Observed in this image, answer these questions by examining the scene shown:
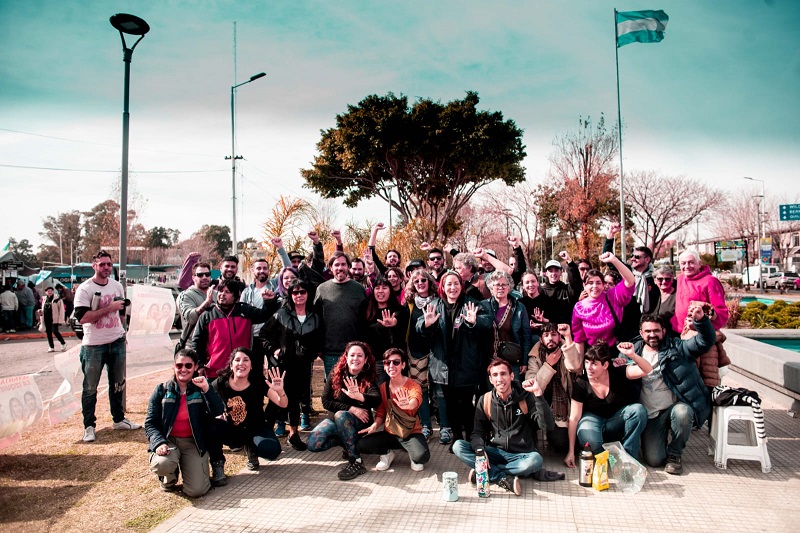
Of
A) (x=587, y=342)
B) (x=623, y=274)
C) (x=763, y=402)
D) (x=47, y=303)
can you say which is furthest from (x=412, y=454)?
(x=47, y=303)

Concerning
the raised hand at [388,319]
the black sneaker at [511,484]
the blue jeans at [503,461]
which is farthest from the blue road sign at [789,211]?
the black sneaker at [511,484]

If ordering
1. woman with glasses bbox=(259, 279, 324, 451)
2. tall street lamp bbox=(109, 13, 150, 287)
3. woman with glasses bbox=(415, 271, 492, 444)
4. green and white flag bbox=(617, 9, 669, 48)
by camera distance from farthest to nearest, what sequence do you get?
green and white flag bbox=(617, 9, 669, 48), tall street lamp bbox=(109, 13, 150, 287), woman with glasses bbox=(259, 279, 324, 451), woman with glasses bbox=(415, 271, 492, 444)

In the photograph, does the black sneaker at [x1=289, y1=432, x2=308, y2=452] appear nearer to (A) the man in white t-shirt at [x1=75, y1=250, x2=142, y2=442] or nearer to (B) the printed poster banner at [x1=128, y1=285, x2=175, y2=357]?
(A) the man in white t-shirt at [x1=75, y1=250, x2=142, y2=442]

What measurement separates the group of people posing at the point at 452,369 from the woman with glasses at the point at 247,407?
0.04 ft

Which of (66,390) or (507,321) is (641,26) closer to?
(507,321)

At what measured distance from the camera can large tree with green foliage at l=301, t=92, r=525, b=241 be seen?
21484 millimetres

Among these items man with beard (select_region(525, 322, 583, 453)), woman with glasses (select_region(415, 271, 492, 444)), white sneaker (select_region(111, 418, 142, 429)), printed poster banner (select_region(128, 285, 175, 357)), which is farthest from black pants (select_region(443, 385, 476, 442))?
printed poster banner (select_region(128, 285, 175, 357))

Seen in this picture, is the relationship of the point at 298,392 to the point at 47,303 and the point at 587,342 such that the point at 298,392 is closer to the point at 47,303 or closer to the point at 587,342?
the point at 587,342

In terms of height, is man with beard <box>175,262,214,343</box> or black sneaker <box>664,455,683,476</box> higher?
man with beard <box>175,262,214,343</box>

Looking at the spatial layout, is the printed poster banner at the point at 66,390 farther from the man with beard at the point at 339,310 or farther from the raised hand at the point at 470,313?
the raised hand at the point at 470,313

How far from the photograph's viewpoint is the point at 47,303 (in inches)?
504

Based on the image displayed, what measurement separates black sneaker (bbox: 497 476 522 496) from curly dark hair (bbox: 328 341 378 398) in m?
1.47

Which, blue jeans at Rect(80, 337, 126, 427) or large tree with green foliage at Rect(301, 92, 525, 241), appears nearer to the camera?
blue jeans at Rect(80, 337, 126, 427)

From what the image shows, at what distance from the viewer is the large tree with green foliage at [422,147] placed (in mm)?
21484
